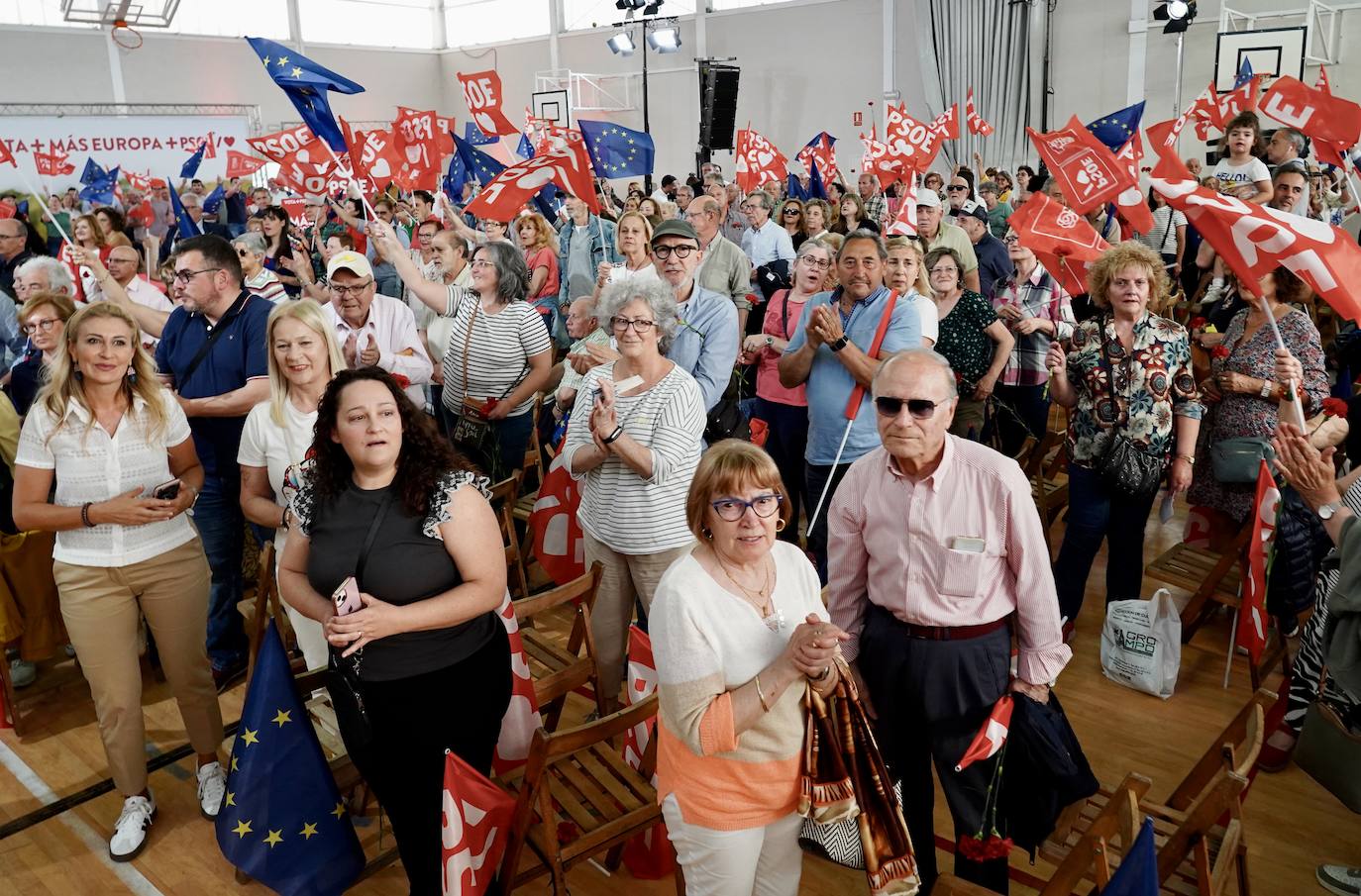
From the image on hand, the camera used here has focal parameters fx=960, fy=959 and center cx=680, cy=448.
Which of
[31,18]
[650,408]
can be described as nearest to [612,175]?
[650,408]

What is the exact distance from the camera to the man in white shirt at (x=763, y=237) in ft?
25.7

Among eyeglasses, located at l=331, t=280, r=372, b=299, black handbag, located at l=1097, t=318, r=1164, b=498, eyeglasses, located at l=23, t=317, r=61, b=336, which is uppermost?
eyeglasses, located at l=331, t=280, r=372, b=299

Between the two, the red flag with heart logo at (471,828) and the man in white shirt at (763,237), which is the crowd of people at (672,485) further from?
the man in white shirt at (763,237)

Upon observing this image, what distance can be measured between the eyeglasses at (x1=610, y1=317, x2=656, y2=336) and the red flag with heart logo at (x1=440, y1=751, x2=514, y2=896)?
1.44 meters

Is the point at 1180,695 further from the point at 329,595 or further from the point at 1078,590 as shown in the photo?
the point at 329,595

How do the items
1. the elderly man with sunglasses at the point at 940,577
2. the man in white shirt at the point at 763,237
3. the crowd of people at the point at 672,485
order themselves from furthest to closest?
the man in white shirt at the point at 763,237 < the elderly man with sunglasses at the point at 940,577 < the crowd of people at the point at 672,485

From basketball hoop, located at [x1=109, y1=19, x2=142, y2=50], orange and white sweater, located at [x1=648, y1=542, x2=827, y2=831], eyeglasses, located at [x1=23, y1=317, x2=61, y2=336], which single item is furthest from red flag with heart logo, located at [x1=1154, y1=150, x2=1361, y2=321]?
basketball hoop, located at [x1=109, y1=19, x2=142, y2=50]

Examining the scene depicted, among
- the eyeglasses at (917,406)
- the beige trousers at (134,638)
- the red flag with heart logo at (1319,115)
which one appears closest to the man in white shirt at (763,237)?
the red flag with heart logo at (1319,115)

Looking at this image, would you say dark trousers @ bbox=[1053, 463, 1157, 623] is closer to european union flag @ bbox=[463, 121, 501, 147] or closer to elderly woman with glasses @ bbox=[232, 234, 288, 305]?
elderly woman with glasses @ bbox=[232, 234, 288, 305]

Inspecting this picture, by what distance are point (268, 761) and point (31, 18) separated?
854 inches

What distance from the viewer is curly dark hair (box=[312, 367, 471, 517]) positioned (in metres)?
2.49

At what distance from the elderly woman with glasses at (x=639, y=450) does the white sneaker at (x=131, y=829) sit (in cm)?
172

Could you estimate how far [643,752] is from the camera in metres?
2.82

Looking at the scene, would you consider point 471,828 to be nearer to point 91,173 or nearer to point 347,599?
point 347,599
